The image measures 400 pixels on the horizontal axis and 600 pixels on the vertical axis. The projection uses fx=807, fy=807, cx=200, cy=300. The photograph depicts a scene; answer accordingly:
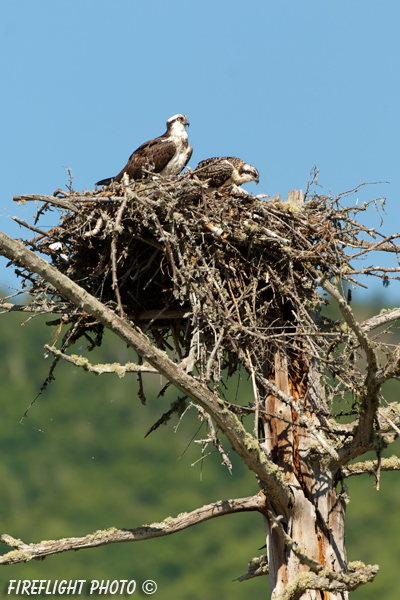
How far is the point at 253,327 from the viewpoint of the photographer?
5141 millimetres

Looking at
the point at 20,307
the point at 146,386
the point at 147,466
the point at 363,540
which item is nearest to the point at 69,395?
the point at 147,466

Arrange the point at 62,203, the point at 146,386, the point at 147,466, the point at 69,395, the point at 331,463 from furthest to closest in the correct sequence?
1. the point at 69,395
2. the point at 147,466
3. the point at 146,386
4. the point at 62,203
5. the point at 331,463

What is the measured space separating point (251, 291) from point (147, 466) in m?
24.3

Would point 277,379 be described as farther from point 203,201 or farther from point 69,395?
point 69,395

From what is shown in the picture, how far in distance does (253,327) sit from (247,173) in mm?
2773

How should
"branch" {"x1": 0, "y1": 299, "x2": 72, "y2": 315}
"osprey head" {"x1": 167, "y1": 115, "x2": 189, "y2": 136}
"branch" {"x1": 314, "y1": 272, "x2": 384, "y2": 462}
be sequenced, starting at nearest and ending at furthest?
1. "branch" {"x1": 314, "y1": 272, "x2": 384, "y2": 462}
2. "branch" {"x1": 0, "y1": 299, "x2": 72, "y2": 315}
3. "osprey head" {"x1": 167, "y1": 115, "x2": 189, "y2": 136}

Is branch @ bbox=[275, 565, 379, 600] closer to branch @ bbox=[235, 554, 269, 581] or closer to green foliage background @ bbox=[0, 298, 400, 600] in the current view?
branch @ bbox=[235, 554, 269, 581]

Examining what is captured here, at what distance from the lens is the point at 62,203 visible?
5.73 meters

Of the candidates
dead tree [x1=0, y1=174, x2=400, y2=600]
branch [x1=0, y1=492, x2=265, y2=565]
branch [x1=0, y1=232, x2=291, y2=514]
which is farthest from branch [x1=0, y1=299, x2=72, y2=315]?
branch [x1=0, y1=492, x2=265, y2=565]

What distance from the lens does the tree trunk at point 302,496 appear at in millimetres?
5262

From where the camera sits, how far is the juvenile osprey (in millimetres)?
7289

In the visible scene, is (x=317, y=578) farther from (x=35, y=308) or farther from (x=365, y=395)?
(x=35, y=308)

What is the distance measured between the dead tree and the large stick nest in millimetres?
15

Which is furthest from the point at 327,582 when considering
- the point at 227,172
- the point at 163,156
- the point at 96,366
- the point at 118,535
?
the point at 163,156
